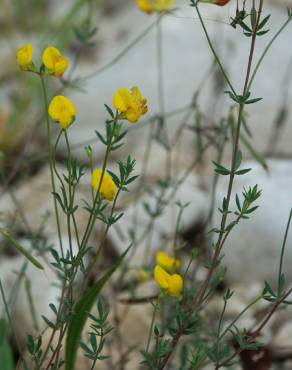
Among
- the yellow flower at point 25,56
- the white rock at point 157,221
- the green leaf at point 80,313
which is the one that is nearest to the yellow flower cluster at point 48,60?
the yellow flower at point 25,56

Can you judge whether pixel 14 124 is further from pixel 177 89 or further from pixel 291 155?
pixel 291 155

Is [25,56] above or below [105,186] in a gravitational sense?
above

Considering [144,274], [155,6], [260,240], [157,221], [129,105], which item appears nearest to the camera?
[129,105]

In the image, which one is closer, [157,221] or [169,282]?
[169,282]

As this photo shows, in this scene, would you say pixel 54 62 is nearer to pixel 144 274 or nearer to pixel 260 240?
pixel 144 274

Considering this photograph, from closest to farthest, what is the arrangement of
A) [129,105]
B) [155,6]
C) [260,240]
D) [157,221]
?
[129,105], [155,6], [260,240], [157,221]

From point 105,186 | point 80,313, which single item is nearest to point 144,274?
point 80,313
